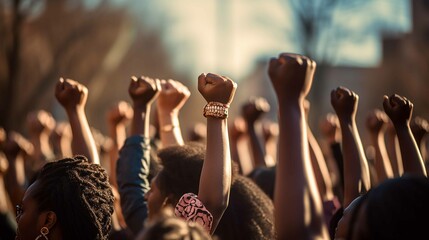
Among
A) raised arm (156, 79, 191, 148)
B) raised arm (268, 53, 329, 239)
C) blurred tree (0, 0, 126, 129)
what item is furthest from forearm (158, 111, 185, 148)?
blurred tree (0, 0, 126, 129)

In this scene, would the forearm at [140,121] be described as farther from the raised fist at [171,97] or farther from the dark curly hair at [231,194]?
the dark curly hair at [231,194]

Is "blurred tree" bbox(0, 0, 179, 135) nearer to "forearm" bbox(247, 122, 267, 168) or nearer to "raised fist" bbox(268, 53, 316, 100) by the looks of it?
"forearm" bbox(247, 122, 267, 168)

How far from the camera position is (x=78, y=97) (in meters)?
4.98

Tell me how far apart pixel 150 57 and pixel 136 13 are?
11442mm

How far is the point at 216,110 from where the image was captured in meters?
3.66

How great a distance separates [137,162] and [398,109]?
144 cm

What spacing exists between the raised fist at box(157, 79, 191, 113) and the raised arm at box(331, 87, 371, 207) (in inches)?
42.8

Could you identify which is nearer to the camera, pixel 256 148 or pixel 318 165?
pixel 318 165

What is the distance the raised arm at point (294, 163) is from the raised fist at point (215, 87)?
26.1 inches

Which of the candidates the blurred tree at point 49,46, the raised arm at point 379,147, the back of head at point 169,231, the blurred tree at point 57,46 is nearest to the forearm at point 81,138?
the raised arm at point 379,147

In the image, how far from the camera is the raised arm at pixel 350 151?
4.41 m

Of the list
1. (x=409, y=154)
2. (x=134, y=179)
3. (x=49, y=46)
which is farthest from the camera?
(x=49, y=46)

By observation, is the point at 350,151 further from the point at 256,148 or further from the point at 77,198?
the point at 256,148

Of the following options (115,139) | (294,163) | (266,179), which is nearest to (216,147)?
(294,163)
